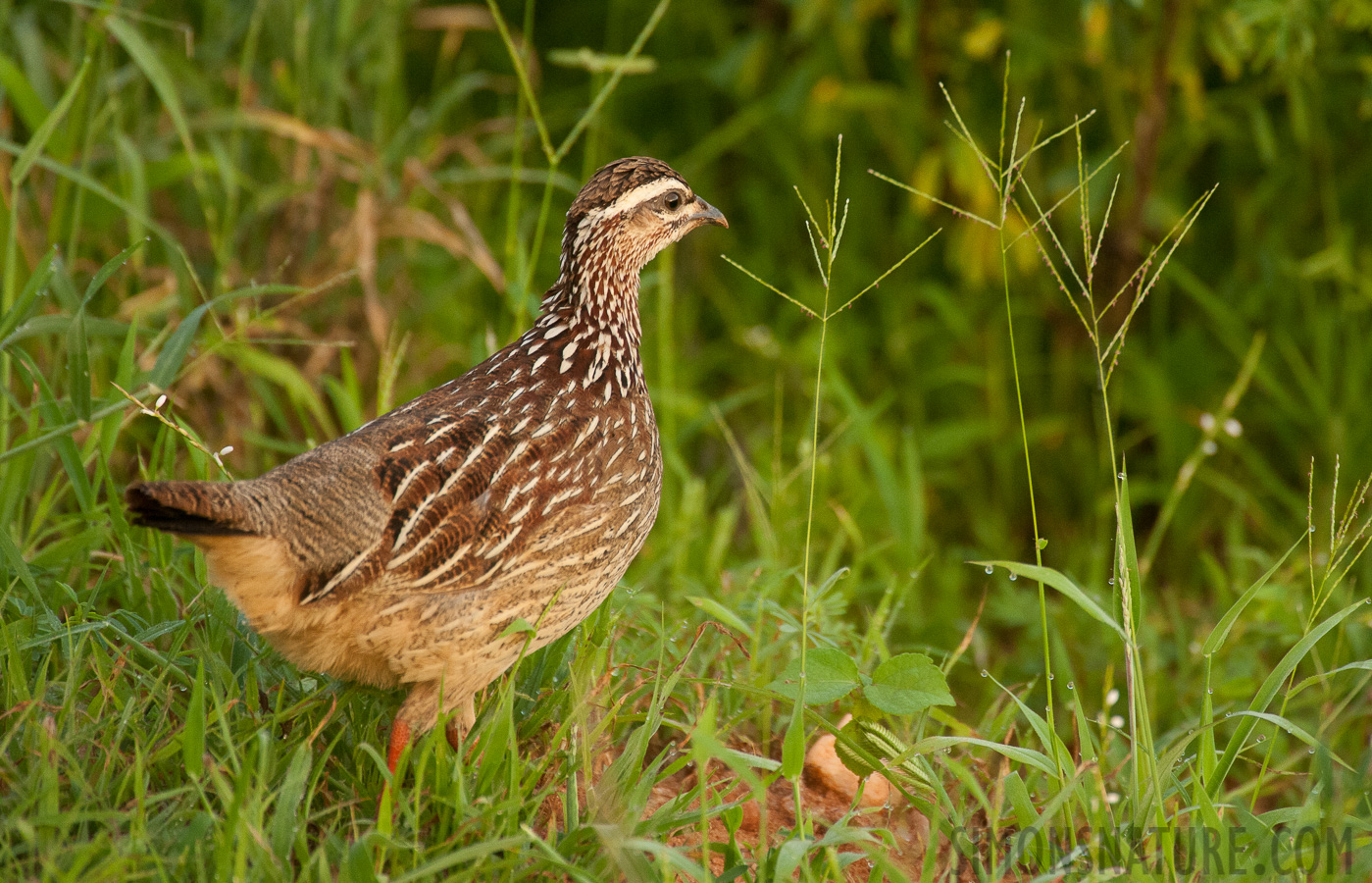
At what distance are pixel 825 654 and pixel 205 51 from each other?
13.2 feet

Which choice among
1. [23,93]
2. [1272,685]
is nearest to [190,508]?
[1272,685]

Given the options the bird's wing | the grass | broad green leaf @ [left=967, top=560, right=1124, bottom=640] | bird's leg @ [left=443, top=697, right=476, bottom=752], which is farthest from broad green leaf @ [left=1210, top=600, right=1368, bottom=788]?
bird's leg @ [left=443, top=697, right=476, bottom=752]

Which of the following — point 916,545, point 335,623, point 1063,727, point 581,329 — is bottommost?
point 1063,727

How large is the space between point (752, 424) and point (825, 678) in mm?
3864

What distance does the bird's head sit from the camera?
366cm

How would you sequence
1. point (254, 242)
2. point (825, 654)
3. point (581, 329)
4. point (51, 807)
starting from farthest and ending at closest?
1. point (254, 242)
2. point (581, 329)
3. point (825, 654)
4. point (51, 807)

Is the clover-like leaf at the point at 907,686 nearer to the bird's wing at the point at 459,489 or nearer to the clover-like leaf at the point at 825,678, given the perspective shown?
the clover-like leaf at the point at 825,678

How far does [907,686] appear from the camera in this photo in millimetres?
2941

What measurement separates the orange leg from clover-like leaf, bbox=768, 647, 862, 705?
2.83ft

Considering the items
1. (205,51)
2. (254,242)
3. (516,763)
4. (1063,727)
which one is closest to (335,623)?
(516,763)

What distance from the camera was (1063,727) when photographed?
4.50 meters

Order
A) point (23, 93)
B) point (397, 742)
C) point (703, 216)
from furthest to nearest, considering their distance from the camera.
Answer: point (23, 93), point (703, 216), point (397, 742)

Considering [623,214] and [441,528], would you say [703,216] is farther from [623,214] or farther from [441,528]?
[441,528]

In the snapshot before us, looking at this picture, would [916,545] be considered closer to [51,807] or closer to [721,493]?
[721,493]
